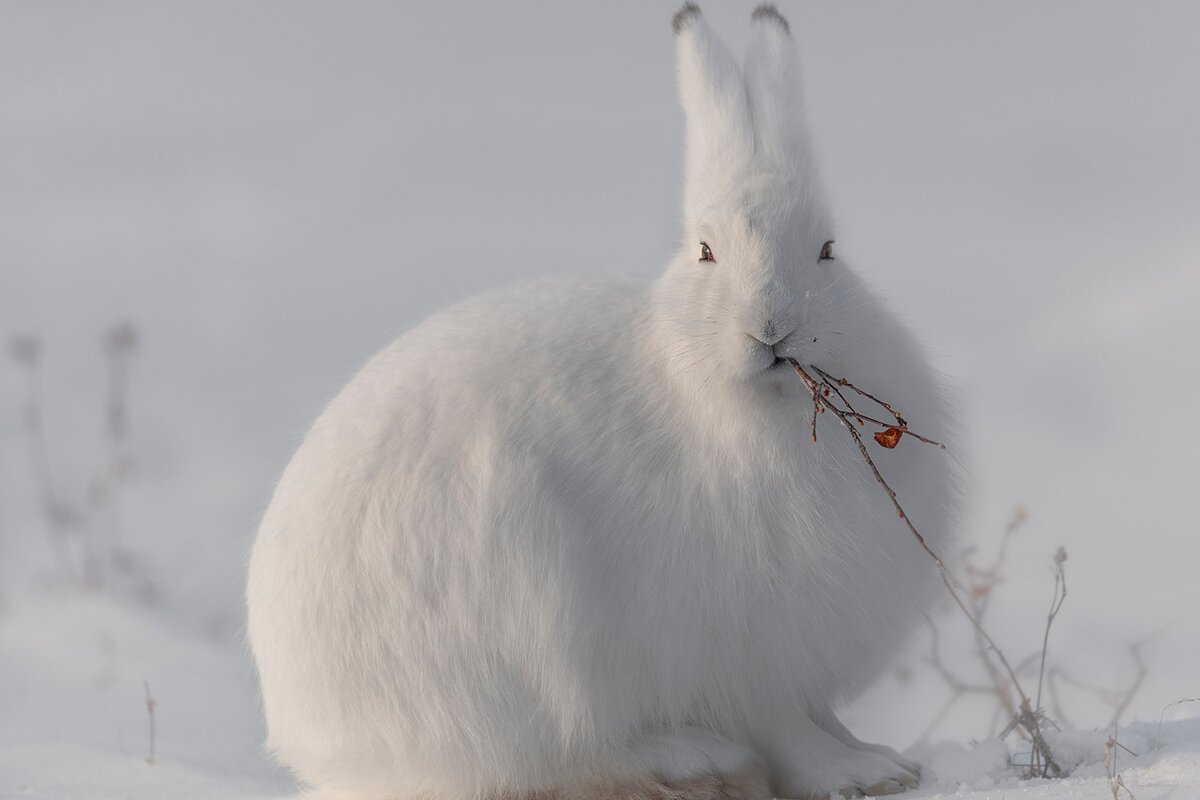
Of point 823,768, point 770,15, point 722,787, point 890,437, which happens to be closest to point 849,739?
point 823,768

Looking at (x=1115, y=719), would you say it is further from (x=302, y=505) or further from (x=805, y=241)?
(x=302, y=505)

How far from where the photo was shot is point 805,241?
359cm

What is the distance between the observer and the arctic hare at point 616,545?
3479 mm

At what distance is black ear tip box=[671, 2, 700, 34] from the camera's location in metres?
3.91

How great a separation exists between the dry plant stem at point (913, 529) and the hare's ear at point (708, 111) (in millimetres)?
597

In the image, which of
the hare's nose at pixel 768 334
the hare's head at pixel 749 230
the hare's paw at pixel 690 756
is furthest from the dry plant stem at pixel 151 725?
the hare's nose at pixel 768 334

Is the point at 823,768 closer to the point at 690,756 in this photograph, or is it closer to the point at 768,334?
the point at 690,756

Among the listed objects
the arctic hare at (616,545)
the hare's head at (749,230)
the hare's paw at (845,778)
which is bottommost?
the hare's paw at (845,778)

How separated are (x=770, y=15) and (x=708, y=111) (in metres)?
0.40

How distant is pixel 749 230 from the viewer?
11.6 feet

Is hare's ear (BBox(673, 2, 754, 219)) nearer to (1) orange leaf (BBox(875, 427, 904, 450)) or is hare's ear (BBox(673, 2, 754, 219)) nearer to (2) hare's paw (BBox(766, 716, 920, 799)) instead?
(1) orange leaf (BBox(875, 427, 904, 450))

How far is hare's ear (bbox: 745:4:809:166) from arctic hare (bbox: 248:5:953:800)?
15mm

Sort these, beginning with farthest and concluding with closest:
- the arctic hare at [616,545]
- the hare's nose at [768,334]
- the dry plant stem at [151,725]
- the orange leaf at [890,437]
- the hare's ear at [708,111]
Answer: the dry plant stem at [151,725]
the hare's ear at [708,111]
the orange leaf at [890,437]
the arctic hare at [616,545]
the hare's nose at [768,334]

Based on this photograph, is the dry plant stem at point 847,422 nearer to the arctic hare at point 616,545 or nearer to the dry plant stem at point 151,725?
the arctic hare at point 616,545
